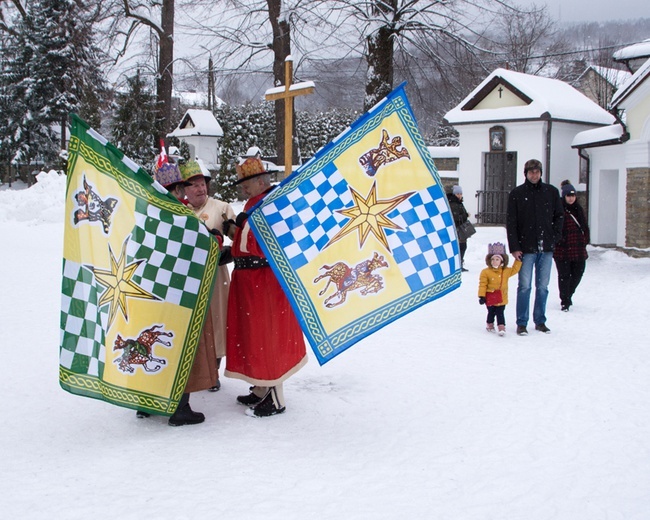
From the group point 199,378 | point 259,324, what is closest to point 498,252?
point 259,324

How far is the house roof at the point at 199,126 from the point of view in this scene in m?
27.9

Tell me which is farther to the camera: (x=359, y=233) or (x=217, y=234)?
(x=217, y=234)

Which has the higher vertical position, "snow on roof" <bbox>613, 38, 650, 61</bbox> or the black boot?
"snow on roof" <bbox>613, 38, 650, 61</bbox>

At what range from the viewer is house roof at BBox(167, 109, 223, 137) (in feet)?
91.6

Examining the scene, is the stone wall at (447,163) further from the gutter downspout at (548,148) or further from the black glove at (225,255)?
the black glove at (225,255)

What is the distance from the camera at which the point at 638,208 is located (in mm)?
15641

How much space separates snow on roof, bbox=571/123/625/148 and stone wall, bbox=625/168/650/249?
83cm

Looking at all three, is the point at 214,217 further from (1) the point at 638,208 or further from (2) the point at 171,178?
(1) the point at 638,208

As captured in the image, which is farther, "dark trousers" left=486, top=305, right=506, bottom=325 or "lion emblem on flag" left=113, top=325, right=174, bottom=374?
"dark trousers" left=486, top=305, right=506, bottom=325

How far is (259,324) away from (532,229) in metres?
4.15

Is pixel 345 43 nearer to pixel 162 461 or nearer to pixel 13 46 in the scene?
pixel 162 461

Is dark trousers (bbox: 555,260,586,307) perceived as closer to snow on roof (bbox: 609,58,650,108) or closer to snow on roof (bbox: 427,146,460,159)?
snow on roof (bbox: 609,58,650,108)

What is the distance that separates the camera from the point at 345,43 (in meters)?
18.7

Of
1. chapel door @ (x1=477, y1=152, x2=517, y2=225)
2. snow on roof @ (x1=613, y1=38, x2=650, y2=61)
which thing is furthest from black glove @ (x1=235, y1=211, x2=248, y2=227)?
snow on roof @ (x1=613, y1=38, x2=650, y2=61)
